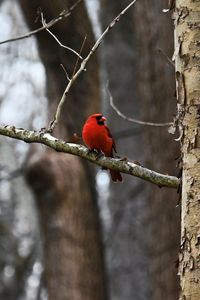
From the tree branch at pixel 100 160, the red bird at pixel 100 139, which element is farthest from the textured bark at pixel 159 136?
the tree branch at pixel 100 160

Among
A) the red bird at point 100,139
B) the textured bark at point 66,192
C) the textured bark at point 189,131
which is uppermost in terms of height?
the textured bark at point 66,192

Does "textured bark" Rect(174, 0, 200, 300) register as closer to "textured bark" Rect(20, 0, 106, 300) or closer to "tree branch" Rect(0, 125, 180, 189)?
"tree branch" Rect(0, 125, 180, 189)

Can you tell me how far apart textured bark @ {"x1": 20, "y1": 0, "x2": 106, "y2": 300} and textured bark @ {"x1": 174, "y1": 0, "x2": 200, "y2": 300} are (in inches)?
143

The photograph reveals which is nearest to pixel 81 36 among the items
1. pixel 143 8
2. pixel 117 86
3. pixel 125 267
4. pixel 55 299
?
pixel 143 8

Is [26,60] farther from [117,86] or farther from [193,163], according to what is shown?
[193,163]

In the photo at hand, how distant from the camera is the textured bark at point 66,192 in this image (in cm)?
698

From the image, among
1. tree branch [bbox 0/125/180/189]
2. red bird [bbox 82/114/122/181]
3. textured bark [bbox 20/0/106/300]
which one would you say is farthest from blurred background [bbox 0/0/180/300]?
tree branch [bbox 0/125/180/189]

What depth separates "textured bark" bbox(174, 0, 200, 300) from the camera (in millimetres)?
3146

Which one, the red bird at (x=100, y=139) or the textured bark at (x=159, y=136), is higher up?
the textured bark at (x=159, y=136)

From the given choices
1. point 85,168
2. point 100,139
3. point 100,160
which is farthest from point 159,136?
point 100,160

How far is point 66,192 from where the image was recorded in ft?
23.1

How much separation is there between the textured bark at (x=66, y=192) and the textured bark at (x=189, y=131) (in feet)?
11.9

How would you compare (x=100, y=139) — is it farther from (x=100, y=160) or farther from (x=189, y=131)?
(x=189, y=131)

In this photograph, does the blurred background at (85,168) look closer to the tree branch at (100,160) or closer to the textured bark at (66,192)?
the textured bark at (66,192)
